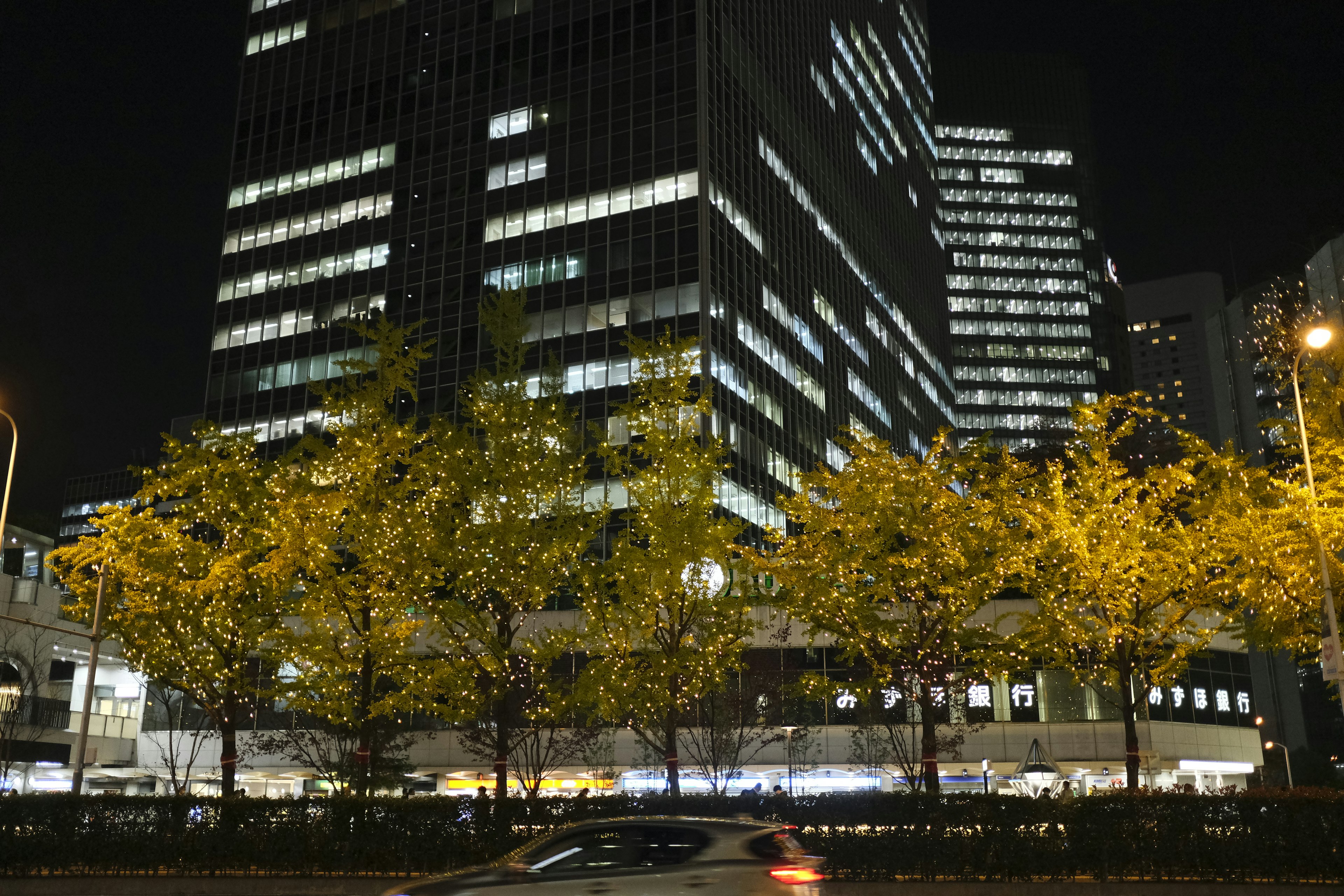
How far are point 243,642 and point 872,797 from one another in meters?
17.8

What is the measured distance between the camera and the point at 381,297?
82.2m

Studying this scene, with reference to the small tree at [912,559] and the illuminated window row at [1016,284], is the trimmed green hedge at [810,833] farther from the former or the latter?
the illuminated window row at [1016,284]

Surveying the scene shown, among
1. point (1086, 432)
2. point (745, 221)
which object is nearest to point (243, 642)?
point (1086, 432)

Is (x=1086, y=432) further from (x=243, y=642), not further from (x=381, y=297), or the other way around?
(x=381, y=297)

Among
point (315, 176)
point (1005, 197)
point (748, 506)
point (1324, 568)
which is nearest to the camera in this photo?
point (1324, 568)

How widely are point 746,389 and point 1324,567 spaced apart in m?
53.2

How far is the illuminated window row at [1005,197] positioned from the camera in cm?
17512

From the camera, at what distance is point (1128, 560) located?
2686 centimetres

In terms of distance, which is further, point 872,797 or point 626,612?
point 626,612

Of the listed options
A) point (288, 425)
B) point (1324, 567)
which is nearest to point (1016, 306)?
point (288, 425)

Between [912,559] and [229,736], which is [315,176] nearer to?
[229,736]

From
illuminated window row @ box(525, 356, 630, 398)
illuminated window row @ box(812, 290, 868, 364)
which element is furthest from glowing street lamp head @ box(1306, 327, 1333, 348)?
illuminated window row @ box(812, 290, 868, 364)

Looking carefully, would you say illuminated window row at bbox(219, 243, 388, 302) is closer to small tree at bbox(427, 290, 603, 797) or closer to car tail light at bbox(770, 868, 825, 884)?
small tree at bbox(427, 290, 603, 797)

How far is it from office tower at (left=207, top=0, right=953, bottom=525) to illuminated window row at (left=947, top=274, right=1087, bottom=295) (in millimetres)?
73443
